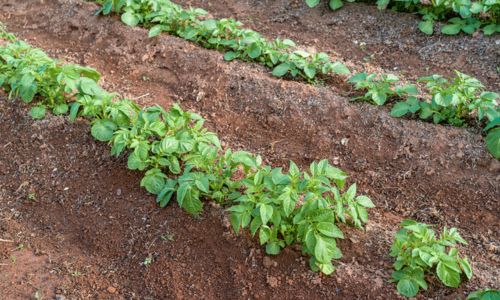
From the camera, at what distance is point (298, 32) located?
606 centimetres

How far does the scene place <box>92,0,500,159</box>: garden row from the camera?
4426 millimetres

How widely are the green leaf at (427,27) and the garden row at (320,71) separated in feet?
2.13

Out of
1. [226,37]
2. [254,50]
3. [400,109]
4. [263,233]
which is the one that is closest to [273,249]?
[263,233]

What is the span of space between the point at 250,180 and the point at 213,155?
350 mm

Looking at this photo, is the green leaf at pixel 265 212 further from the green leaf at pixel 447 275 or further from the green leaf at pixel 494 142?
the green leaf at pixel 494 142

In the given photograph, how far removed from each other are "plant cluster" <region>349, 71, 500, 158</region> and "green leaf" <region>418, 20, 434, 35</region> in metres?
0.96

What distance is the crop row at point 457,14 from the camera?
18.1 feet

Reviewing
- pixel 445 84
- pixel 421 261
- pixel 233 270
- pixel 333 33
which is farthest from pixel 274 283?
pixel 333 33

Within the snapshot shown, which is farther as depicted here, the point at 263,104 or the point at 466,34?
the point at 466,34

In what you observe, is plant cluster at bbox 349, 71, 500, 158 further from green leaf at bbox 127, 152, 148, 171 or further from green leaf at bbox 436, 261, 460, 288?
green leaf at bbox 127, 152, 148, 171

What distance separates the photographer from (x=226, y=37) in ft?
18.1

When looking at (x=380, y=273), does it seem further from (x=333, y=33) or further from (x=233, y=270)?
(x=333, y=33)

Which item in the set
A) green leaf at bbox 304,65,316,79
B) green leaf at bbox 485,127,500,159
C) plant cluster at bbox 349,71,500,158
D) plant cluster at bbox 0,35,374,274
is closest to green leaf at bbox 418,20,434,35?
plant cluster at bbox 349,71,500,158

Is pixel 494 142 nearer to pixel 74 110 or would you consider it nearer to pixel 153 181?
pixel 153 181
